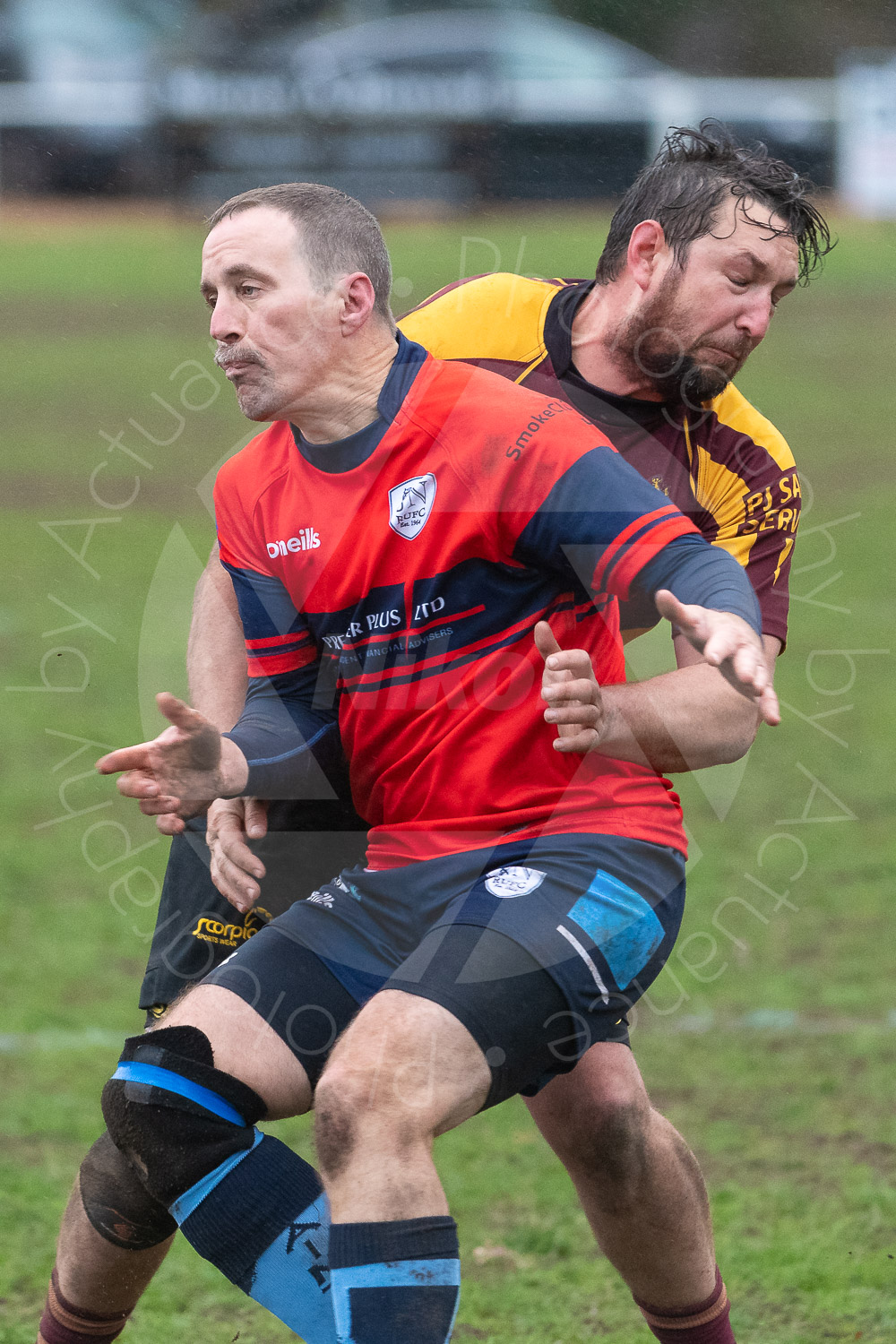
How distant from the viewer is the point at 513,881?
2.59 m

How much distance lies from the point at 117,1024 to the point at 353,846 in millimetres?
2342

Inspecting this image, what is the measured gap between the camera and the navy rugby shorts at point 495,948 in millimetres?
2430

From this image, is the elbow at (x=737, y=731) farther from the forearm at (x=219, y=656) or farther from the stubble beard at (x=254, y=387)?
the forearm at (x=219, y=656)

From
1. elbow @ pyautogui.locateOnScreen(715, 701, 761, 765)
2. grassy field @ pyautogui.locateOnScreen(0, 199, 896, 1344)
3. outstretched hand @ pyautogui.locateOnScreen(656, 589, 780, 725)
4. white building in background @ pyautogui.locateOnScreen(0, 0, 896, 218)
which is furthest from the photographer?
white building in background @ pyautogui.locateOnScreen(0, 0, 896, 218)

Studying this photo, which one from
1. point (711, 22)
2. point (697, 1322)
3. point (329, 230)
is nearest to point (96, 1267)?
point (697, 1322)

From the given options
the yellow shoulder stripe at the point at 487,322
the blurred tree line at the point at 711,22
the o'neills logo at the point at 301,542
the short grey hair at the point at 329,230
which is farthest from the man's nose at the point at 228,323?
the blurred tree line at the point at 711,22

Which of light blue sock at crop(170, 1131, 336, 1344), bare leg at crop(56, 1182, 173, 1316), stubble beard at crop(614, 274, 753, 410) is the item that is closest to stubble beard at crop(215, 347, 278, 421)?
stubble beard at crop(614, 274, 753, 410)

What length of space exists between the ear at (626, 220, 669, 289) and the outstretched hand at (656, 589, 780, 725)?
1044mm

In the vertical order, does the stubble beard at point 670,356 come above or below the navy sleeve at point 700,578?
above

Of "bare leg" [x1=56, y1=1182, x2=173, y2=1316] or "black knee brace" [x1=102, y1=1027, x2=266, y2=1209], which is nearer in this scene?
"black knee brace" [x1=102, y1=1027, x2=266, y2=1209]

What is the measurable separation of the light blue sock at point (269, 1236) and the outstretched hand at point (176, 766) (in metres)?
0.58

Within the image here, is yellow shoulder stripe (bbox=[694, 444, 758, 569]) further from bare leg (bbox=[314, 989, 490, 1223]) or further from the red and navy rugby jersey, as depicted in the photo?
bare leg (bbox=[314, 989, 490, 1223])

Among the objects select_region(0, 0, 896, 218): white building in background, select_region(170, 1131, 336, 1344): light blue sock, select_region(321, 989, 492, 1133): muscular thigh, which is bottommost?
select_region(0, 0, 896, 218): white building in background

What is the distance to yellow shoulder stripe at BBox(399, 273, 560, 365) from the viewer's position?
3.22 metres
